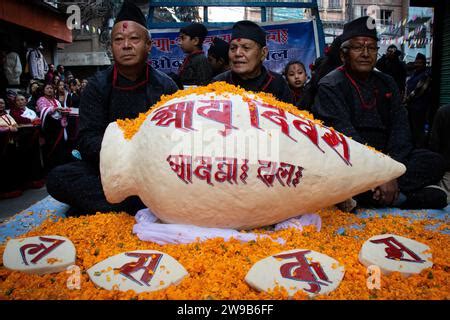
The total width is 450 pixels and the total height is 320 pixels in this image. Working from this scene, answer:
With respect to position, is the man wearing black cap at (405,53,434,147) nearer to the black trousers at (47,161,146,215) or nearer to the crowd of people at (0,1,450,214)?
the crowd of people at (0,1,450,214)

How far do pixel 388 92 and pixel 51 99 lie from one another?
568cm

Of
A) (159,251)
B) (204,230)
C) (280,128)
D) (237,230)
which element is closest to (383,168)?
(280,128)

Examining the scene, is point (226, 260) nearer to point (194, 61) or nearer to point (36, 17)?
point (194, 61)

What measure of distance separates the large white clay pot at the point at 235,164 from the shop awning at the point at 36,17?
8871 millimetres

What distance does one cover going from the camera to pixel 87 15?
1208 centimetres

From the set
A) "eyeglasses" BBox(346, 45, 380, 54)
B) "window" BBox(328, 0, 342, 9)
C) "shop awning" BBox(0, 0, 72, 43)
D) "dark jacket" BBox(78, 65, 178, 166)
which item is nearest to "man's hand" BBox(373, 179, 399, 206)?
"eyeglasses" BBox(346, 45, 380, 54)

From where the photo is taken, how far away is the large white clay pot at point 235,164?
1914 mm

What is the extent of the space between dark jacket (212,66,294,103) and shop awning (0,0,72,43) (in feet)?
26.0

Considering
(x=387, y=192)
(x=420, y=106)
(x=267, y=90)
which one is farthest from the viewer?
(x=420, y=106)

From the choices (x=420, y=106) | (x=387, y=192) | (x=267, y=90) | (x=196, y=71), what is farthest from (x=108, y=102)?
(x=420, y=106)

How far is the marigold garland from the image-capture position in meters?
1.53

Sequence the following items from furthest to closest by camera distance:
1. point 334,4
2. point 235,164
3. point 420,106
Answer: point 334,4, point 420,106, point 235,164

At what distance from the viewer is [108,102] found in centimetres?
297

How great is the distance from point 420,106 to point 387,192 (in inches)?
217
